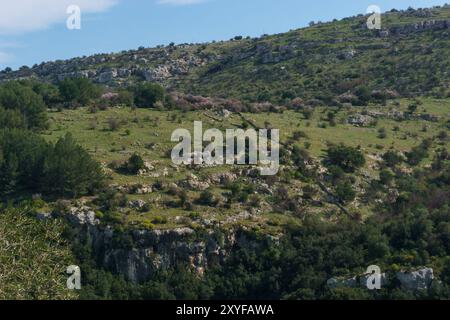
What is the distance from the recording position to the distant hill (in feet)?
245

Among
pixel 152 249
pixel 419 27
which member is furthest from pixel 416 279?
pixel 419 27

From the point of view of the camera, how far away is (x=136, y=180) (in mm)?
41688

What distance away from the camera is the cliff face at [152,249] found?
118 ft

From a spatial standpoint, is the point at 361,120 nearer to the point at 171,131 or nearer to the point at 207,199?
the point at 171,131

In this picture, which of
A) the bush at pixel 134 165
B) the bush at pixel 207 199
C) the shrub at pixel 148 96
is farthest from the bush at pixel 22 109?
the bush at pixel 207 199

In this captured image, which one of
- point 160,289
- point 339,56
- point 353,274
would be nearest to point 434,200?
point 353,274

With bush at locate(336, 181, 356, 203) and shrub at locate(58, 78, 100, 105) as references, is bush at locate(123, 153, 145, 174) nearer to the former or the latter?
bush at locate(336, 181, 356, 203)

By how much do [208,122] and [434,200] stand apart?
1681cm

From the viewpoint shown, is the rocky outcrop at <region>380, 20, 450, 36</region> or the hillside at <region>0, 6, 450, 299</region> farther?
the rocky outcrop at <region>380, 20, 450, 36</region>

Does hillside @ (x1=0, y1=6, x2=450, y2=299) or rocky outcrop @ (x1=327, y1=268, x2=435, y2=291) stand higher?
hillside @ (x1=0, y1=6, x2=450, y2=299)

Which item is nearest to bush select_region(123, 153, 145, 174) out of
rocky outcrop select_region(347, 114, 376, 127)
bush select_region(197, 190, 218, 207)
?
bush select_region(197, 190, 218, 207)

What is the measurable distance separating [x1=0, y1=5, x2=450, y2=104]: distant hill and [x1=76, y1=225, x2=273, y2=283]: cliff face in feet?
106
